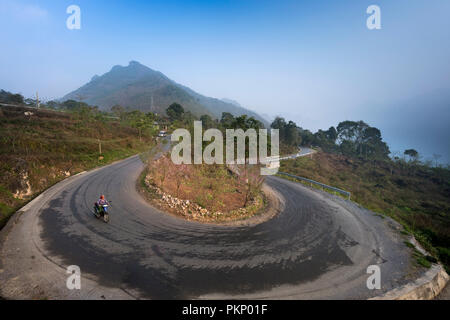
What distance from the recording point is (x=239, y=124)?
56.5ft

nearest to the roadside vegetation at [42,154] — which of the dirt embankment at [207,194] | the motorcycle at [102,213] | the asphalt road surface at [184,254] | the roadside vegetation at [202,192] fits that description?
the asphalt road surface at [184,254]

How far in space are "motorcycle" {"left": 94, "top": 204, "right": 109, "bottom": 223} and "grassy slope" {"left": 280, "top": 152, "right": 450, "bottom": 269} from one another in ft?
52.6

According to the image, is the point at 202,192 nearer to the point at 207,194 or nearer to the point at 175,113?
the point at 207,194

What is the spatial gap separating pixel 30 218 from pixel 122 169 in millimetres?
10787

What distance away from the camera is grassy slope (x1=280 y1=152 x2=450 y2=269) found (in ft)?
38.2

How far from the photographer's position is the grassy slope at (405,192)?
38.2 feet

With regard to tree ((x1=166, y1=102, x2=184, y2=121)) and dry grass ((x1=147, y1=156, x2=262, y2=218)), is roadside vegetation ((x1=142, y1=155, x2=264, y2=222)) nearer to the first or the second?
dry grass ((x1=147, y1=156, x2=262, y2=218))

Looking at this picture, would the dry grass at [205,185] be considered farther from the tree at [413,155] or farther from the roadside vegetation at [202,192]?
the tree at [413,155]

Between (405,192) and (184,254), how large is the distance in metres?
39.6

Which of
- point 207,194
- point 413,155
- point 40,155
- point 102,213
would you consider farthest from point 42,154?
point 413,155

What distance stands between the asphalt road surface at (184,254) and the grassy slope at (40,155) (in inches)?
65.8

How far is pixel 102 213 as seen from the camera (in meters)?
8.95
